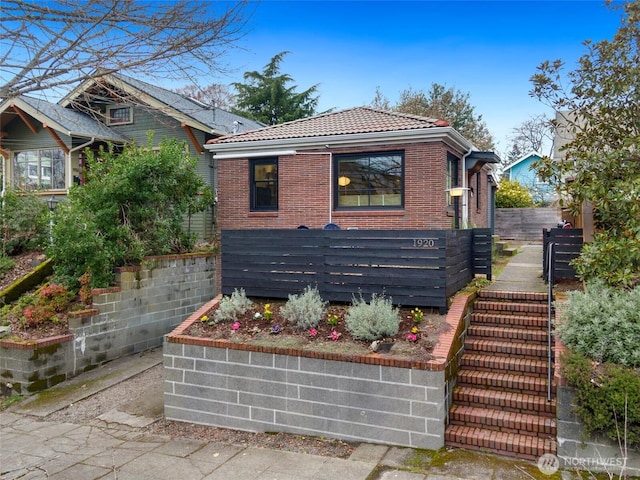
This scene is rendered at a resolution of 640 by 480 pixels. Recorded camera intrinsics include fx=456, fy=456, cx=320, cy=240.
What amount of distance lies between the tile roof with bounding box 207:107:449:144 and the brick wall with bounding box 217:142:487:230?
0.47 m

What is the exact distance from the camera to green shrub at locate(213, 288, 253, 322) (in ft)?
22.8

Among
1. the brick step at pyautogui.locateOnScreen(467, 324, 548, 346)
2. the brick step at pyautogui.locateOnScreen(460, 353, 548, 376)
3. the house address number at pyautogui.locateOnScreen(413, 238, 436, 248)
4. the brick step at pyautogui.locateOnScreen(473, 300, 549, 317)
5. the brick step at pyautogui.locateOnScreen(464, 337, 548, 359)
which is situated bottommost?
the brick step at pyautogui.locateOnScreen(460, 353, 548, 376)

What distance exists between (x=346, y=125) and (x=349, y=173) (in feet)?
4.28

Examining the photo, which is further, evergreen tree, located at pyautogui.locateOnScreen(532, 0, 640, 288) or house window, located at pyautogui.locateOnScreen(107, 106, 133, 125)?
house window, located at pyautogui.locateOnScreen(107, 106, 133, 125)

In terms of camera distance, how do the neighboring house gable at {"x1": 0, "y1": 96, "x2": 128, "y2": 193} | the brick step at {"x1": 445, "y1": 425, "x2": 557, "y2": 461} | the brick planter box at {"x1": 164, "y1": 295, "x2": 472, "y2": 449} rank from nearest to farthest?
the brick step at {"x1": 445, "y1": 425, "x2": 557, "y2": 461}, the brick planter box at {"x1": 164, "y1": 295, "x2": 472, "y2": 449}, the neighboring house gable at {"x1": 0, "y1": 96, "x2": 128, "y2": 193}

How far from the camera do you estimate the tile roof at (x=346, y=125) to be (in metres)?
10.8

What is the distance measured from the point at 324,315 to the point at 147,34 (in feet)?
13.8

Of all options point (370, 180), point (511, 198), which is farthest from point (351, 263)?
point (511, 198)

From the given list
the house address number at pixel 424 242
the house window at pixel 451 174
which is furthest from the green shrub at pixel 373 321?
the house window at pixel 451 174

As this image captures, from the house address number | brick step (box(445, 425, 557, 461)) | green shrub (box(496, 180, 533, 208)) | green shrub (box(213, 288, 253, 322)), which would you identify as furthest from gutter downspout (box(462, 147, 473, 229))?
green shrub (box(496, 180, 533, 208))

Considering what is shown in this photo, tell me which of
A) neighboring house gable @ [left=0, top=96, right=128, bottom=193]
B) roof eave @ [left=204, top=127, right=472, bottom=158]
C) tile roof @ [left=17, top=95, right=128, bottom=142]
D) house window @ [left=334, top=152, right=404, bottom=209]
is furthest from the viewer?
neighboring house gable @ [left=0, top=96, right=128, bottom=193]

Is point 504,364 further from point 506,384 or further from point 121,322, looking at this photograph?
point 121,322

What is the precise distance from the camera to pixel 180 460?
5.15 metres

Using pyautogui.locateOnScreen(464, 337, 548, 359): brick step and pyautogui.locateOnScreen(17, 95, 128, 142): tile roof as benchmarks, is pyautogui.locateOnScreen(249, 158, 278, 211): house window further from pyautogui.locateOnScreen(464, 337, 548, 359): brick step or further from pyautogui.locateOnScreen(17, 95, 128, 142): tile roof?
pyautogui.locateOnScreen(464, 337, 548, 359): brick step
